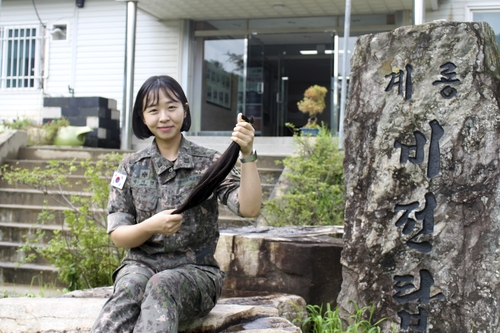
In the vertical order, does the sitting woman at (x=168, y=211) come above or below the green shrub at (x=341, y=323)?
above

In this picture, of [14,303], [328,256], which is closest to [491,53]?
[328,256]

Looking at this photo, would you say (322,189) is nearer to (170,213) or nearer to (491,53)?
(491,53)

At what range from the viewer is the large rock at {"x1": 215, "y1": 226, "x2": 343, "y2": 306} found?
420 cm

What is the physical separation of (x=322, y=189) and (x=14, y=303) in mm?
3624

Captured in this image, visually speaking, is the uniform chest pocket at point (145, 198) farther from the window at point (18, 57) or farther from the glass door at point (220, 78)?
the window at point (18, 57)

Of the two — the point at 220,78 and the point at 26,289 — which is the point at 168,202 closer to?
the point at 26,289

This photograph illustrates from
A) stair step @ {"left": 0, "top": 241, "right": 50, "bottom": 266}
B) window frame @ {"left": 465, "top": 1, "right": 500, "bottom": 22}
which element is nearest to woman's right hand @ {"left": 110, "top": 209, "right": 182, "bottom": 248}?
stair step @ {"left": 0, "top": 241, "right": 50, "bottom": 266}

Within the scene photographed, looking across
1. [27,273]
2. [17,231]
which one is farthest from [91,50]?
[27,273]

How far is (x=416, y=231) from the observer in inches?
142

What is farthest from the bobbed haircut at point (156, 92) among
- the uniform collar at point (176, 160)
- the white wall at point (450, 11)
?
the white wall at point (450, 11)

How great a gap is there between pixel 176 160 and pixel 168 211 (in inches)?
15.1

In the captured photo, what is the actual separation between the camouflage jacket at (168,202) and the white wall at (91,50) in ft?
32.5

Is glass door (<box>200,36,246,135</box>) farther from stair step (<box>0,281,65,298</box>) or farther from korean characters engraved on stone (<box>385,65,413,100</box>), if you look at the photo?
korean characters engraved on stone (<box>385,65,413,100</box>)

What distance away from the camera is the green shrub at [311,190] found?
6043 millimetres
